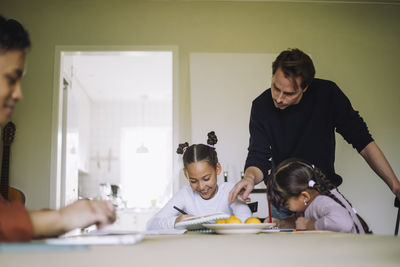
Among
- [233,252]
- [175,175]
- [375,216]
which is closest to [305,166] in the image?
[233,252]

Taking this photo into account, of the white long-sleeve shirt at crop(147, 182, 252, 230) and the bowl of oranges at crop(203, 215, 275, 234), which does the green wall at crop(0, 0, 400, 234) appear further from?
the bowl of oranges at crop(203, 215, 275, 234)

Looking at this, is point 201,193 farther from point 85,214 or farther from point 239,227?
point 85,214

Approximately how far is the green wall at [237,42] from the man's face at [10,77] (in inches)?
124

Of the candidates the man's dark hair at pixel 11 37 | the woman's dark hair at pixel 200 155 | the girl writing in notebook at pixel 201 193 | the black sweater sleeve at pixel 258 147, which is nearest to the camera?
the man's dark hair at pixel 11 37

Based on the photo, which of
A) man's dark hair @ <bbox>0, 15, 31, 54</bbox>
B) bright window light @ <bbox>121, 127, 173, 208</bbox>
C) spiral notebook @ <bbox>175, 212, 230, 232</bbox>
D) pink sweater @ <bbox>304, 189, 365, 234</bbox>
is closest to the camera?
man's dark hair @ <bbox>0, 15, 31, 54</bbox>

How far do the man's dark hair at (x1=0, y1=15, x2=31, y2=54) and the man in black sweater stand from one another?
129 cm

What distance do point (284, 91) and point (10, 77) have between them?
4.49 feet

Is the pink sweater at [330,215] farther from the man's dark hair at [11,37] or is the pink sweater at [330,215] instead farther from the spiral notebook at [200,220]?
the man's dark hair at [11,37]

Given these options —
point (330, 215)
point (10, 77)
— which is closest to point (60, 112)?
point (330, 215)

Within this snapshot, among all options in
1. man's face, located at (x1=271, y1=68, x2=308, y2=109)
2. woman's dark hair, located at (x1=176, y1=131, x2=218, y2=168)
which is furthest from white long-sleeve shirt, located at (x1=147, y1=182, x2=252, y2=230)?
man's face, located at (x1=271, y1=68, x2=308, y2=109)

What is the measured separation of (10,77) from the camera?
952mm

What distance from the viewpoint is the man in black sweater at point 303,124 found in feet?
6.82

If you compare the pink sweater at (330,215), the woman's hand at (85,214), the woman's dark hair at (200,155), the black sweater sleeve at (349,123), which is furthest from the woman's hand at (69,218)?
the woman's dark hair at (200,155)

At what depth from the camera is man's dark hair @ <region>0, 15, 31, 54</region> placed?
0.92 m
